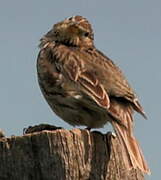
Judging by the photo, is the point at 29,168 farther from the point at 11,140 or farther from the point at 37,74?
the point at 37,74

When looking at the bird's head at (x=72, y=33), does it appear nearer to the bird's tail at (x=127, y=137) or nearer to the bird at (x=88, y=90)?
the bird at (x=88, y=90)

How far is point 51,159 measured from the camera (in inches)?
175

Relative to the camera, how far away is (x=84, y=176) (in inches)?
181

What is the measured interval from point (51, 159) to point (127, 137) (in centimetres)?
182

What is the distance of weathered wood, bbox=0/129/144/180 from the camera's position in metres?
4.41

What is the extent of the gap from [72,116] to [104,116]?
49 cm

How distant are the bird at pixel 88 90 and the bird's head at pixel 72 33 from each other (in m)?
0.22

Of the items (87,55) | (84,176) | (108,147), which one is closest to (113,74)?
(87,55)

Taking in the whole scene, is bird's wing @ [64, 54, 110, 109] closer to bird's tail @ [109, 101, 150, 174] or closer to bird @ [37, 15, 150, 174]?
bird @ [37, 15, 150, 174]

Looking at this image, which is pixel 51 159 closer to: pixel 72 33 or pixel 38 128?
pixel 38 128

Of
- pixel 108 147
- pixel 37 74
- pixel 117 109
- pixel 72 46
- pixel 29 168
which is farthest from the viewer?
pixel 72 46

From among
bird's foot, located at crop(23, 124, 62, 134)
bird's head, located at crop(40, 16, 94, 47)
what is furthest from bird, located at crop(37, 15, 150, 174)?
bird's foot, located at crop(23, 124, 62, 134)

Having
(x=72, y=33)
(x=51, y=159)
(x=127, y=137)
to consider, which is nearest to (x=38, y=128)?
(x=127, y=137)

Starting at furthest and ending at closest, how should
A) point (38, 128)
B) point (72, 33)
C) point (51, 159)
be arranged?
1. point (72, 33)
2. point (38, 128)
3. point (51, 159)
